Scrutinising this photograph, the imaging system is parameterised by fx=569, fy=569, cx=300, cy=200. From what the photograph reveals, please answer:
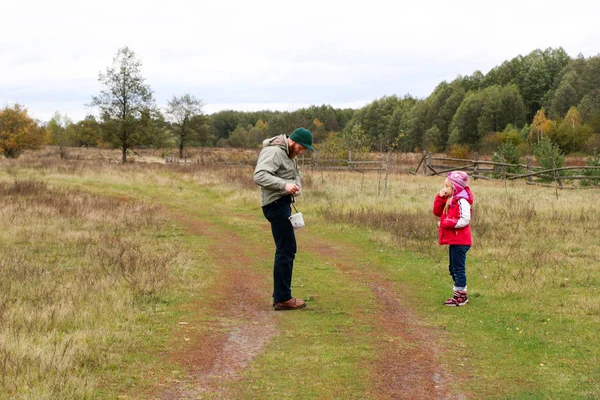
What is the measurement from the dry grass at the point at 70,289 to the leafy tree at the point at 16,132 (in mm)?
31389

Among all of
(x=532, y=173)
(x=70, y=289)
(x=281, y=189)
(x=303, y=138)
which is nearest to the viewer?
(x=281, y=189)

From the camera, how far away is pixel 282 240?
6.80 meters

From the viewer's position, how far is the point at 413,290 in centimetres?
833

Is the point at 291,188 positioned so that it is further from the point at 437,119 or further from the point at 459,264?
the point at 437,119

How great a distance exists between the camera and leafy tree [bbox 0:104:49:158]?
43.8 m

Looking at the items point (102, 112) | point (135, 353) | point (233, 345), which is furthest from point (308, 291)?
point (102, 112)

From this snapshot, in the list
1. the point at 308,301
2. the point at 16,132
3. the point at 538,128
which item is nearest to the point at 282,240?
the point at 308,301

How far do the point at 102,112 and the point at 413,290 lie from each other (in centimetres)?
4153

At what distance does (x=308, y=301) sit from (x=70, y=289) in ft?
10.2

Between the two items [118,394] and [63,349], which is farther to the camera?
[63,349]

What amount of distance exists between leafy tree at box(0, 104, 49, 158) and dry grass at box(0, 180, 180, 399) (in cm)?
3139

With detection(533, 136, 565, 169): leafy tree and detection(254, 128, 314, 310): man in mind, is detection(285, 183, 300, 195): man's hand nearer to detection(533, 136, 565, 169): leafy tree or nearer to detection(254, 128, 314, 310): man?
detection(254, 128, 314, 310): man

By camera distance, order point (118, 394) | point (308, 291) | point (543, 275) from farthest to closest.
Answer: point (543, 275), point (308, 291), point (118, 394)

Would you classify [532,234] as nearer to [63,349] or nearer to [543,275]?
[543,275]
